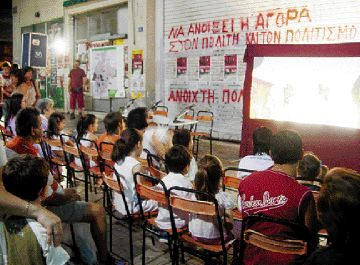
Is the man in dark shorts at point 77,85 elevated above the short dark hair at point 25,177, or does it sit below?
above

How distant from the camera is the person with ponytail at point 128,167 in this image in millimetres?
3539

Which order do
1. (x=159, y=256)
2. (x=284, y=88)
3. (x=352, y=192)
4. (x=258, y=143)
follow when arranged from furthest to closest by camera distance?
(x=284, y=88), (x=258, y=143), (x=159, y=256), (x=352, y=192)

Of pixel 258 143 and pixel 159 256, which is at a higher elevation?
pixel 258 143

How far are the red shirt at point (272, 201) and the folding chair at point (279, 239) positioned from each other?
6 centimetres

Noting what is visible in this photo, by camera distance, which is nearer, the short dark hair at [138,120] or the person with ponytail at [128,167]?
the person with ponytail at [128,167]

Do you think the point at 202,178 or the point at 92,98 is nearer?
the point at 202,178

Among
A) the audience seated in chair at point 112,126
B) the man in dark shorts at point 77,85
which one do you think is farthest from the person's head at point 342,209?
the man in dark shorts at point 77,85

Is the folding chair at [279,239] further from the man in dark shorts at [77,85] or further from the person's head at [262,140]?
the man in dark shorts at [77,85]

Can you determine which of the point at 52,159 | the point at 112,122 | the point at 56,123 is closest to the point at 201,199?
the point at 112,122

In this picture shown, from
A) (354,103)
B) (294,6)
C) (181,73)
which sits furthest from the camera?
(181,73)

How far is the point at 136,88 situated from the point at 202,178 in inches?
390

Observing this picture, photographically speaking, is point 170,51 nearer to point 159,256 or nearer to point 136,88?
point 136,88

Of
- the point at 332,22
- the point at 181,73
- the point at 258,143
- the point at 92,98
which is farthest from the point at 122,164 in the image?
the point at 92,98

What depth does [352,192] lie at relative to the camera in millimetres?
1597
